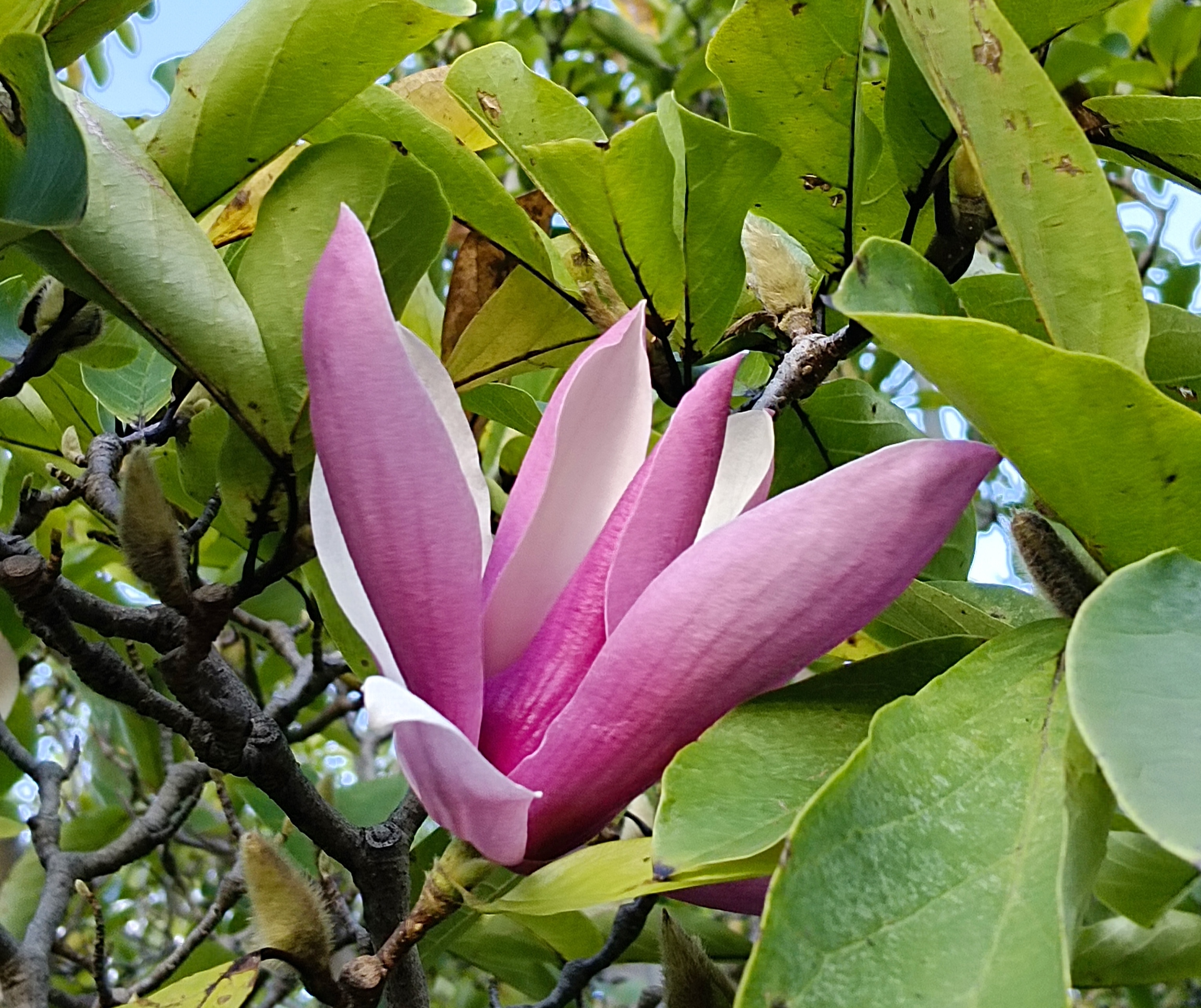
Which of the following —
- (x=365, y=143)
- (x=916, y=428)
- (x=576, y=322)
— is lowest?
(x=916, y=428)

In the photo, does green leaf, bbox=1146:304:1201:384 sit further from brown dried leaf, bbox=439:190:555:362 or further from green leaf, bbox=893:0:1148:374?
brown dried leaf, bbox=439:190:555:362

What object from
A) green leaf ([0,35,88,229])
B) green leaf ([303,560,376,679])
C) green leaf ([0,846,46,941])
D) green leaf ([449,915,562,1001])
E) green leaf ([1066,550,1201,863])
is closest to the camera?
green leaf ([1066,550,1201,863])

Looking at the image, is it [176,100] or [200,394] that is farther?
[200,394]

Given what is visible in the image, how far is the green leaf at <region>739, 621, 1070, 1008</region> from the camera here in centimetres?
25

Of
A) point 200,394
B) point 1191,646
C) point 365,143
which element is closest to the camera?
point 1191,646

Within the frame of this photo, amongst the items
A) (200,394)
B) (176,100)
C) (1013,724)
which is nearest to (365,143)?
(176,100)

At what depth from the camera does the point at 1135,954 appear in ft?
2.09

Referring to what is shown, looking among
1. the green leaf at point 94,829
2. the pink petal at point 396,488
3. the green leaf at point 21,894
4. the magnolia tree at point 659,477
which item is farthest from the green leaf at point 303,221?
the green leaf at point 94,829

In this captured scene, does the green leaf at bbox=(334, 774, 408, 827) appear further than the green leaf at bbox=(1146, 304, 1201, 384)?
Yes

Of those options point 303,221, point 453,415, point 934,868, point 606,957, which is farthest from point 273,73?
point 606,957

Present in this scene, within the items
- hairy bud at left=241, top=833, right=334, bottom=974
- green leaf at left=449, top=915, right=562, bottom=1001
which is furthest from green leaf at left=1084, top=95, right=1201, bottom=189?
green leaf at left=449, top=915, right=562, bottom=1001

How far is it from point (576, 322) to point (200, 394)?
0.18 meters

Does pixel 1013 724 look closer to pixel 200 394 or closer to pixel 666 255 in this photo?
pixel 666 255

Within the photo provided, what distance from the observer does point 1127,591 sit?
30cm
